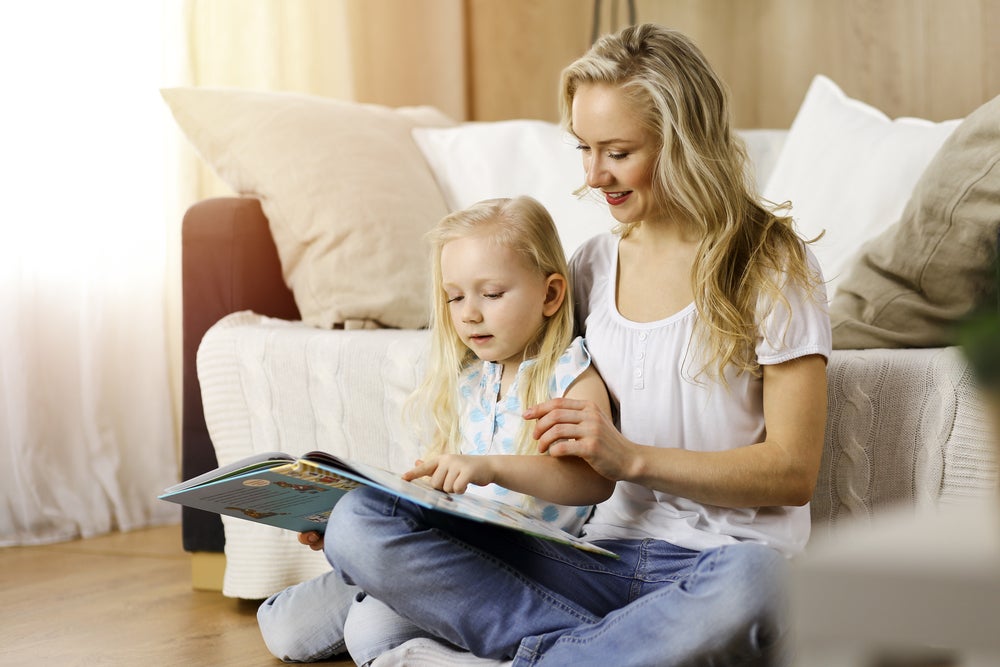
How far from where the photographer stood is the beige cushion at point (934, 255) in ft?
3.68

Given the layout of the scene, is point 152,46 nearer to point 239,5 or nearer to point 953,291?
point 239,5

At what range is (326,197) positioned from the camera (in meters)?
1.68

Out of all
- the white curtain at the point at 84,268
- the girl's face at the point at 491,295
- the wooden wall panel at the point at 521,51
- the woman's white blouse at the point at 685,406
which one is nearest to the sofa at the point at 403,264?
the woman's white blouse at the point at 685,406

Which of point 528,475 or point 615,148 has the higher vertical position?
point 615,148

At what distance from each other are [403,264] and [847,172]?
670mm

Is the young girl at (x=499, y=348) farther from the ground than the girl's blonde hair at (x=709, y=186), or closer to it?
closer to it

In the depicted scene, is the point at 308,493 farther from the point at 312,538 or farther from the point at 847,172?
the point at 847,172

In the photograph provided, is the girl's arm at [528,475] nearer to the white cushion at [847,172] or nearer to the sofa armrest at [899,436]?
the sofa armrest at [899,436]

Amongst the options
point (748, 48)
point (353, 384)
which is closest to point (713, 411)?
point (353, 384)

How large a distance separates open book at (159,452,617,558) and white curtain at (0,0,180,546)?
1.04 metres

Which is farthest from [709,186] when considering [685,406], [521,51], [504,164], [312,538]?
[521,51]

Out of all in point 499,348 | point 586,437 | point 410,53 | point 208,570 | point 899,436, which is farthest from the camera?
point 410,53

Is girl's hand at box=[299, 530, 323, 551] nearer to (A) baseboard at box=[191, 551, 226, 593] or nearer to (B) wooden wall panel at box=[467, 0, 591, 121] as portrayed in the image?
(A) baseboard at box=[191, 551, 226, 593]

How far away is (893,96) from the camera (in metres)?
2.07
